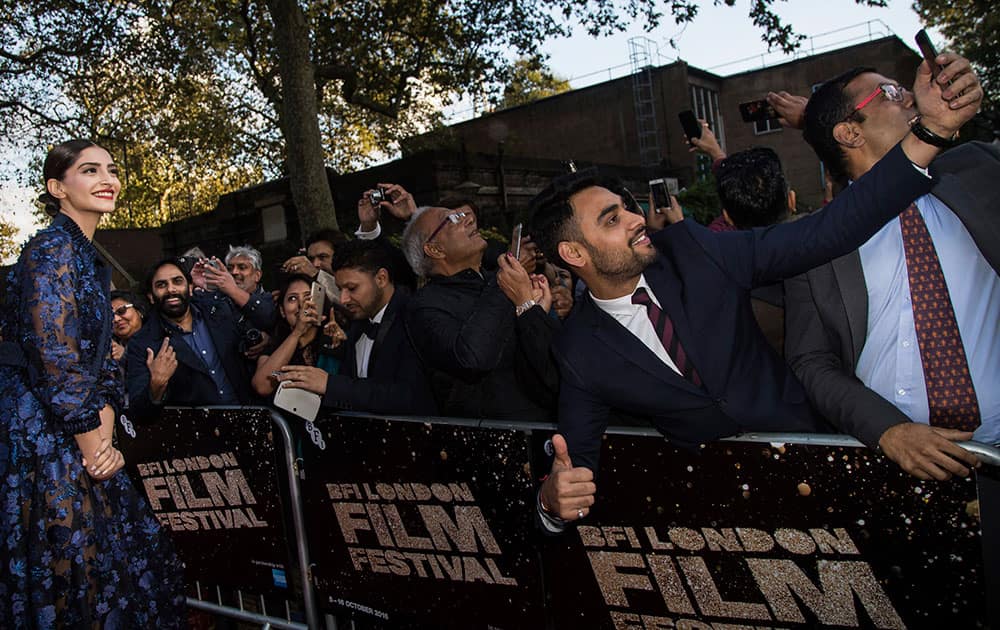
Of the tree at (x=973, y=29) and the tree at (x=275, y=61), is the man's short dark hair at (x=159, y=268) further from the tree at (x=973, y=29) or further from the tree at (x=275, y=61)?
the tree at (x=973, y=29)

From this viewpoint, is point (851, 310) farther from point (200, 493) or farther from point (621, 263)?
point (200, 493)

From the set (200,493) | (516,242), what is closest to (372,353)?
(516,242)

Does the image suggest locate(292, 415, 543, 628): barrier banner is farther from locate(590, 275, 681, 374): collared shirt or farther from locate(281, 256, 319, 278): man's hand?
locate(281, 256, 319, 278): man's hand

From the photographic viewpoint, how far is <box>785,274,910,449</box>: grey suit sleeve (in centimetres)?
226

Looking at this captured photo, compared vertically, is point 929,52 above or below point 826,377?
above

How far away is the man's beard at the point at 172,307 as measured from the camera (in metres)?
5.11

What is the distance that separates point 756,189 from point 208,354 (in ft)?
11.9

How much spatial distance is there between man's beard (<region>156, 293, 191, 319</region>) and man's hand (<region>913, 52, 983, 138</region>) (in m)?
4.51

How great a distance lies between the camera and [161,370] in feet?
15.0

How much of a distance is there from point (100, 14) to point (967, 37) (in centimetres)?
3226

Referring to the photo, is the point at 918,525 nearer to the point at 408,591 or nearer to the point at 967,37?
the point at 408,591

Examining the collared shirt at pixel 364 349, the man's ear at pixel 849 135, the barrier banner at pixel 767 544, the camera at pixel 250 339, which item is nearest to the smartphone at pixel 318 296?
the collared shirt at pixel 364 349

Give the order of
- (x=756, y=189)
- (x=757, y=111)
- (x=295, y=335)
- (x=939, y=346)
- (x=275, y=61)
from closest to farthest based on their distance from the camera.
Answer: (x=939, y=346) < (x=756, y=189) < (x=757, y=111) < (x=295, y=335) < (x=275, y=61)

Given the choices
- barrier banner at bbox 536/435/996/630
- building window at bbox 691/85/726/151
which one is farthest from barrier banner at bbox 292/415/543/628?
building window at bbox 691/85/726/151
